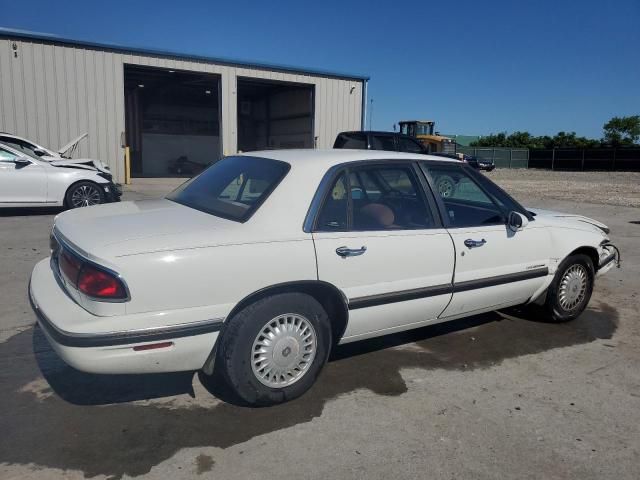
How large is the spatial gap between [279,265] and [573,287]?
3.09 meters

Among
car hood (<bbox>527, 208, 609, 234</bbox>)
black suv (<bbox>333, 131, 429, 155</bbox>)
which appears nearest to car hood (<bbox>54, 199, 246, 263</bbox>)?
car hood (<bbox>527, 208, 609, 234</bbox>)

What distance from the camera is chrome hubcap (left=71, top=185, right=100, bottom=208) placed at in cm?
1084

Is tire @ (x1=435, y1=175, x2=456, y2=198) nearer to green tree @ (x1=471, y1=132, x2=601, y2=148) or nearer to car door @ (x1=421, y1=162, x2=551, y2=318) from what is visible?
car door @ (x1=421, y1=162, x2=551, y2=318)

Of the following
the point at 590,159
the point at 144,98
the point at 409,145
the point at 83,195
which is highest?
the point at 144,98

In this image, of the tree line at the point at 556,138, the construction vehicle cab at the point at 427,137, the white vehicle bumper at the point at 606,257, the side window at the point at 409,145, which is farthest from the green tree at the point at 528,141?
the white vehicle bumper at the point at 606,257

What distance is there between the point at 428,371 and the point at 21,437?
2.56 metres

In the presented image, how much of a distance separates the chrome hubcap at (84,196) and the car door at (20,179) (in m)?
0.54

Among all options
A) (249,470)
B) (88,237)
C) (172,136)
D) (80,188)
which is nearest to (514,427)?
(249,470)

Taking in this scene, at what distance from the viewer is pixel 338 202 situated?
342 cm

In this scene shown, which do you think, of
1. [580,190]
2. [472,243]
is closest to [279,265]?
[472,243]

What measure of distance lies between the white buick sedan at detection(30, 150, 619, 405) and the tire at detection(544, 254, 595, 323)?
0.25 metres

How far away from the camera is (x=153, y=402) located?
327 cm

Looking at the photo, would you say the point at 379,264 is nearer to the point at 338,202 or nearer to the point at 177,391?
the point at 338,202

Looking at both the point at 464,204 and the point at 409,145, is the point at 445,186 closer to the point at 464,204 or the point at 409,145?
the point at 464,204
